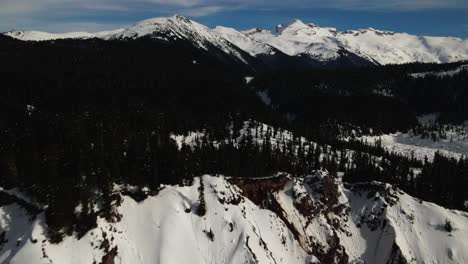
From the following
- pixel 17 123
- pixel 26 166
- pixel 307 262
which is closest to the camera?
pixel 26 166

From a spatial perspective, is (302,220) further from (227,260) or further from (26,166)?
(26,166)

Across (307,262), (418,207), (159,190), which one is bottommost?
(307,262)

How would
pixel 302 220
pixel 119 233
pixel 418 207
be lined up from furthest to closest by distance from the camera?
pixel 418 207 < pixel 302 220 < pixel 119 233

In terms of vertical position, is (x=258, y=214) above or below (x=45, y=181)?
below

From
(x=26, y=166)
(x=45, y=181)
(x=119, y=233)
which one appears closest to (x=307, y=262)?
(x=119, y=233)

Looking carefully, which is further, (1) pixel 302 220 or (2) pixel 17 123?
(2) pixel 17 123

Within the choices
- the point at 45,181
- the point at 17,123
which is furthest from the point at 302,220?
the point at 17,123
